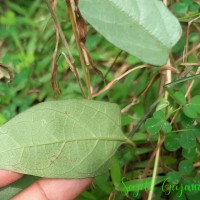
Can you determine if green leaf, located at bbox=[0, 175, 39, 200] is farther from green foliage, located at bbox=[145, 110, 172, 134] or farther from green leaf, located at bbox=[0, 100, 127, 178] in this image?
green foliage, located at bbox=[145, 110, 172, 134]

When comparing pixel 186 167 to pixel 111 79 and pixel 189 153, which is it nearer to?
pixel 189 153

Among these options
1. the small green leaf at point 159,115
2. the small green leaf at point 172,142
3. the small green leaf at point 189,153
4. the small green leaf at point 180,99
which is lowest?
the small green leaf at point 189,153

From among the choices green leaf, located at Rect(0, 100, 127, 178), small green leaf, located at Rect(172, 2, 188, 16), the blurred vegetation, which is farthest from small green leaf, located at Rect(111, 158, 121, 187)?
small green leaf, located at Rect(172, 2, 188, 16)

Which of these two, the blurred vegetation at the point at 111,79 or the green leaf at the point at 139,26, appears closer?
the green leaf at the point at 139,26

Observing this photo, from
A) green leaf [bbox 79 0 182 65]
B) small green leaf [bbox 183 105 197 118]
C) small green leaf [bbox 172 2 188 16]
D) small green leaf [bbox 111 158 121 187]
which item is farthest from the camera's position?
small green leaf [bbox 172 2 188 16]

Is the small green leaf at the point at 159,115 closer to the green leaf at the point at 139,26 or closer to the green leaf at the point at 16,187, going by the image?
the green leaf at the point at 139,26

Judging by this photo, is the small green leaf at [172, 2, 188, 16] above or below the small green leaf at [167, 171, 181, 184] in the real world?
above

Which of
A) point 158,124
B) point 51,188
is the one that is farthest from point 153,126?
point 51,188

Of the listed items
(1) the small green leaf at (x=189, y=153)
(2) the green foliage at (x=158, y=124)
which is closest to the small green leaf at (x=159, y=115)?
(2) the green foliage at (x=158, y=124)
